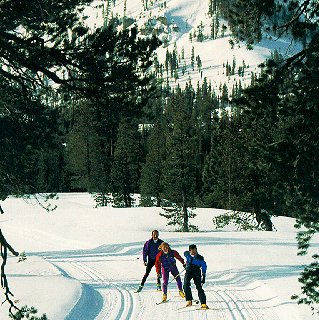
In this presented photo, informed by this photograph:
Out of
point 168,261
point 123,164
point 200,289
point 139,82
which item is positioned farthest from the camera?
point 123,164

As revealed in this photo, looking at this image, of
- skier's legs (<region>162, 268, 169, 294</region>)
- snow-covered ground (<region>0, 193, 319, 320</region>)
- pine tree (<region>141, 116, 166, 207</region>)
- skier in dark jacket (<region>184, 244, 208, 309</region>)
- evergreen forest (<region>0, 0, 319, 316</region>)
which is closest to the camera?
evergreen forest (<region>0, 0, 319, 316</region>)

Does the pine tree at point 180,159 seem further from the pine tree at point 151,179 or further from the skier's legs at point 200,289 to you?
the skier's legs at point 200,289

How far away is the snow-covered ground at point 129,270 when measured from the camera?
13547mm

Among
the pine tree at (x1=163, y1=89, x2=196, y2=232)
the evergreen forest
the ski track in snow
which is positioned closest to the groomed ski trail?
the ski track in snow

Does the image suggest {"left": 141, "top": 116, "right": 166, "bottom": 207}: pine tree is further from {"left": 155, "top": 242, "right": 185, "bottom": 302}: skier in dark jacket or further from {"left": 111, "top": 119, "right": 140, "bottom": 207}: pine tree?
{"left": 155, "top": 242, "right": 185, "bottom": 302}: skier in dark jacket

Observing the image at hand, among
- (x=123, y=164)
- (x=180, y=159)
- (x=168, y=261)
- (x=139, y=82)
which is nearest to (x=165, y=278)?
(x=168, y=261)

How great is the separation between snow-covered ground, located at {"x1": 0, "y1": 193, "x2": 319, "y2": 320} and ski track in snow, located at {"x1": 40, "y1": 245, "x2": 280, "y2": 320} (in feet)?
0.09

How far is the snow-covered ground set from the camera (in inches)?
533

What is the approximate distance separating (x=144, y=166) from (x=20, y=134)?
39438 mm

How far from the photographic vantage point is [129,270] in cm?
2050

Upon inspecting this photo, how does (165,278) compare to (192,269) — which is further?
(165,278)

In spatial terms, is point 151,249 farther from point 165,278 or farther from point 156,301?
point 156,301

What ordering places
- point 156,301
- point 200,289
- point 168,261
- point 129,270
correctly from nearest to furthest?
point 200,289
point 156,301
point 168,261
point 129,270

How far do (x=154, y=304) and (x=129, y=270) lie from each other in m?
6.21
